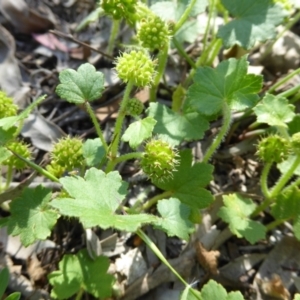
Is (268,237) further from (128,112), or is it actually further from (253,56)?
(253,56)

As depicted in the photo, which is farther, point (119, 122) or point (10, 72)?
point (10, 72)

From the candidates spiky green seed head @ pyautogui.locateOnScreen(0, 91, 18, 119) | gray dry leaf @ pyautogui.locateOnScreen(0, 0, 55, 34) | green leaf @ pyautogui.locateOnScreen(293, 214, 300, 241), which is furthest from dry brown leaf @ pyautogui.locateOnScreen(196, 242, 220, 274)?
gray dry leaf @ pyautogui.locateOnScreen(0, 0, 55, 34)

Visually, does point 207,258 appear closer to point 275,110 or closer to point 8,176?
point 275,110

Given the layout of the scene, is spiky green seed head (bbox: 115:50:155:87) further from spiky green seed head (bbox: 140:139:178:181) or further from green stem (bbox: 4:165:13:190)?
green stem (bbox: 4:165:13:190)

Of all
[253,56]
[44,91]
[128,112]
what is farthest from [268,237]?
[44,91]

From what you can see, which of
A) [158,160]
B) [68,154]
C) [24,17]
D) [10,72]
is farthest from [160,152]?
[24,17]

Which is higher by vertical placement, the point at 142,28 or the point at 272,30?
the point at 272,30

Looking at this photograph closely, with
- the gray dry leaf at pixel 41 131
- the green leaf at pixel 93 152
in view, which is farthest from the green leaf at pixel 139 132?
the gray dry leaf at pixel 41 131
